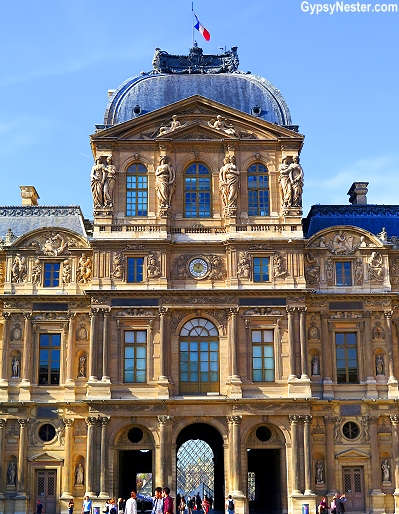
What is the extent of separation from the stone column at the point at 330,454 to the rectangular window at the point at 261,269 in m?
8.70

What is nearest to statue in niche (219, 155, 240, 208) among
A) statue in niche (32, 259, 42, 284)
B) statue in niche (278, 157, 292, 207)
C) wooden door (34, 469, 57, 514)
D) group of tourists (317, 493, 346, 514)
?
statue in niche (278, 157, 292, 207)

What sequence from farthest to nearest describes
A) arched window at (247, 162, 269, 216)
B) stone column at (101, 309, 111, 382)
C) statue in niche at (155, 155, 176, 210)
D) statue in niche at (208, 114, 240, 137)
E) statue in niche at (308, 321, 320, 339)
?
statue in niche at (208, 114, 240, 137) < arched window at (247, 162, 269, 216) < statue in niche at (155, 155, 176, 210) < statue in niche at (308, 321, 320, 339) < stone column at (101, 309, 111, 382)

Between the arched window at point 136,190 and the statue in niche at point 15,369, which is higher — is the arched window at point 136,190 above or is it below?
above

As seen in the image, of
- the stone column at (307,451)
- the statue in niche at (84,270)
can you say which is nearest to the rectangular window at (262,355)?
the stone column at (307,451)

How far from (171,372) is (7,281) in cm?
1113

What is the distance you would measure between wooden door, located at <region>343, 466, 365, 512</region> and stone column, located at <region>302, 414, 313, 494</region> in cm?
250

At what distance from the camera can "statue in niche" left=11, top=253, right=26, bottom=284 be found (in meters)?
50.3

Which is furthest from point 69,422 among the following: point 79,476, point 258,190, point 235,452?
point 258,190

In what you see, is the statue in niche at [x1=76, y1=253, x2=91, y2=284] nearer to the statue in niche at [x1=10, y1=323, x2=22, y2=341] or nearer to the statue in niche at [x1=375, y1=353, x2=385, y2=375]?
the statue in niche at [x1=10, y1=323, x2=22, y2=341]

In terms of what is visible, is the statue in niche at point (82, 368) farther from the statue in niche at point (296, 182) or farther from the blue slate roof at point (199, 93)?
the statue in niche at point (296, 182)

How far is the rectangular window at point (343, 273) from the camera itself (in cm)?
5091

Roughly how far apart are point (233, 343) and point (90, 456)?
10053mm

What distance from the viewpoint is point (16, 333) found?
4959cm

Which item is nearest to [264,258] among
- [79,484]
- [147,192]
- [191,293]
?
[191,293]
